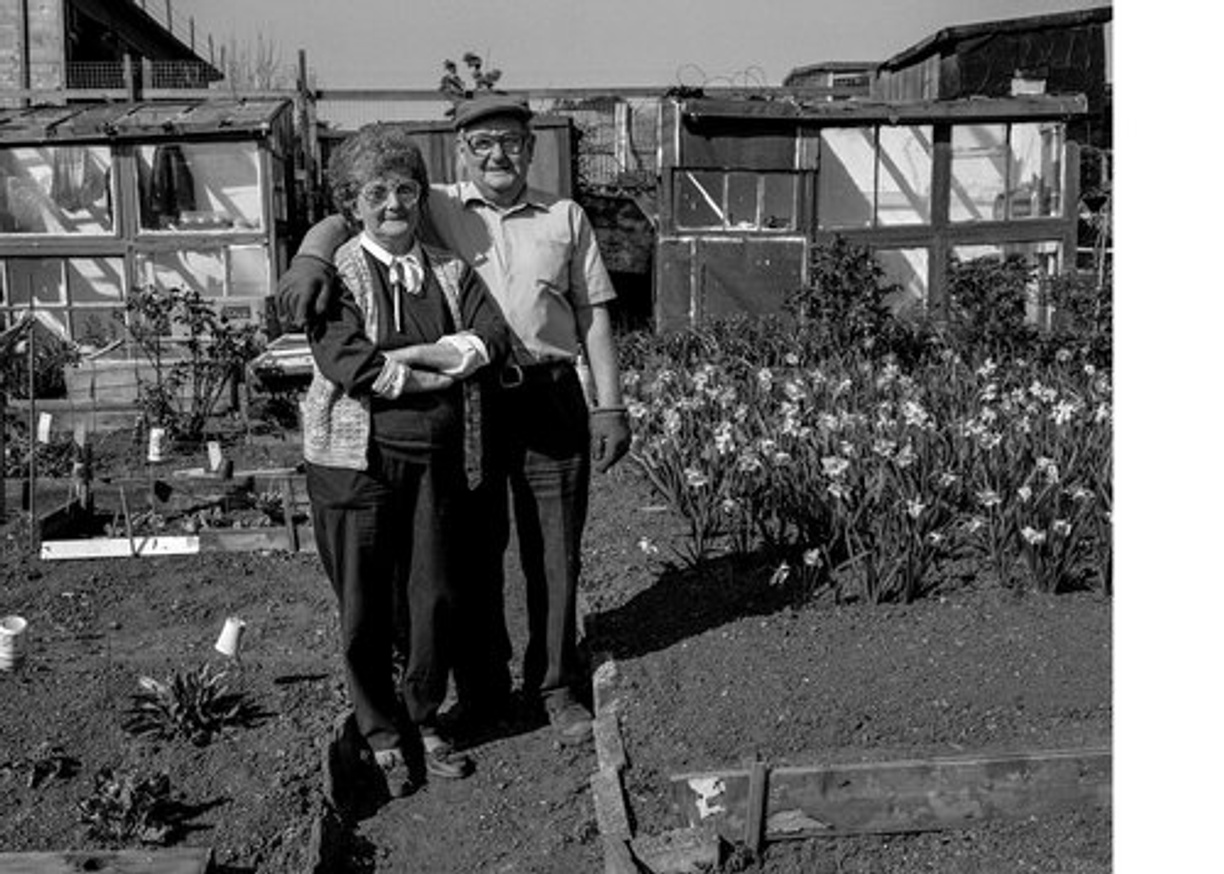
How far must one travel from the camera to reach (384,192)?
11.8 ft

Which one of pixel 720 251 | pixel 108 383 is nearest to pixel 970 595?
pixel 108 383

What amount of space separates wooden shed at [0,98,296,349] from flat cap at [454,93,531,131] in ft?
31.4

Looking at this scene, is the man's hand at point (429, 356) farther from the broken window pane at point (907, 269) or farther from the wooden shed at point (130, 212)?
the broken window pane at point (907, 269)

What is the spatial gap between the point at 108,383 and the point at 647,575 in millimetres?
6178

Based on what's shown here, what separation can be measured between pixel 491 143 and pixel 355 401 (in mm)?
760

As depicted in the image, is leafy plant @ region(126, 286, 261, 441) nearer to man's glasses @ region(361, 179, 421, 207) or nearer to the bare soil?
the bare soil

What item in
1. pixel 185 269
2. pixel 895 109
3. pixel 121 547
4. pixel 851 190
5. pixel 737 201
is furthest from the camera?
pixel 851 190

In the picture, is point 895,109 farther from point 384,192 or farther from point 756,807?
point 756,807

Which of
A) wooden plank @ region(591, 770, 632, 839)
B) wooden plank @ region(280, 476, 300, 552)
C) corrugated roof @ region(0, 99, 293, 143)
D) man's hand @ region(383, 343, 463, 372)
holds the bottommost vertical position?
wooden plank @ region(591, 770, 632, 839)

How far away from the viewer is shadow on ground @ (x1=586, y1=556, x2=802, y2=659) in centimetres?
467

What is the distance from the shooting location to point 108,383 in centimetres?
1038

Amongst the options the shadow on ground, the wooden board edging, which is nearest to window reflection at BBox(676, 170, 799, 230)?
the wooden board edging

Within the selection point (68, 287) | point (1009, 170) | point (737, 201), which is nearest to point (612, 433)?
point (737, 201)

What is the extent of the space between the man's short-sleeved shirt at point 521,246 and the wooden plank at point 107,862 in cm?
158
